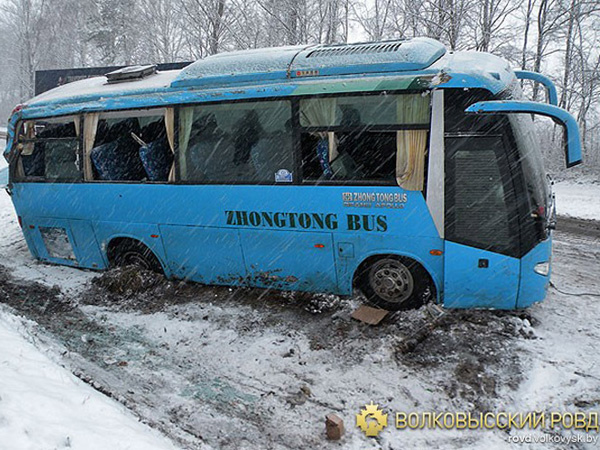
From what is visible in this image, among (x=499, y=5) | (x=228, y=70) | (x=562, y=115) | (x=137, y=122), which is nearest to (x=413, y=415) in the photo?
(x=562, y=115)

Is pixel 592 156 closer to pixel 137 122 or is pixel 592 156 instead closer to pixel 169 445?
pixel 137 122

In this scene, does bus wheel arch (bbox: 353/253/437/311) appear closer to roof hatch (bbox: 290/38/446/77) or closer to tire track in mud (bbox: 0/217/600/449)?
tire track in mud (bbox: 0/217/600/449)

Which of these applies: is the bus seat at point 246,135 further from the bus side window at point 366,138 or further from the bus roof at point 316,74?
the bus side window at point 366,138

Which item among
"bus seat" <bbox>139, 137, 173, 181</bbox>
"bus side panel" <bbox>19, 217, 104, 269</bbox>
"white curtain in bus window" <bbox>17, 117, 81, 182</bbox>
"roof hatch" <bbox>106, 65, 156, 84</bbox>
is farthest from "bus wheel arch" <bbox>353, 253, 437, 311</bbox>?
"white curtain in bus window" <bbox>17, 117, 81, 182</bbox>

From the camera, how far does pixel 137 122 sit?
698 centimetres

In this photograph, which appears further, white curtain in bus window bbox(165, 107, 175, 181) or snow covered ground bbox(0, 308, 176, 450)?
white curtain in bus window bbox(165, 107, 175, 181)

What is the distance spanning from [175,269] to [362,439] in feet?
13.3

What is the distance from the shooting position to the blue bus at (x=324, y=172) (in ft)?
16.5

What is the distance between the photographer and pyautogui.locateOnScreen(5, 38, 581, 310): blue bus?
5031 mm

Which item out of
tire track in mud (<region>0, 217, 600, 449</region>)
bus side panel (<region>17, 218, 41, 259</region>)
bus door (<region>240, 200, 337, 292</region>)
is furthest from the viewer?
bus side panel (<region>17, 218, 41, 259</region>)

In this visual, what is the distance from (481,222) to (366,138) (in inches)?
61.3

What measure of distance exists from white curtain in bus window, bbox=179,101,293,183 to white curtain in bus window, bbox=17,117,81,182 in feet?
6.89

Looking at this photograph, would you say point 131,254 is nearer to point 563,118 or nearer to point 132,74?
point 132,74

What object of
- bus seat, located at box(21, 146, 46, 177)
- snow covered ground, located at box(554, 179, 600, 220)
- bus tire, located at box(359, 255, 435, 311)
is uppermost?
bus seat, located at box(21, 146, 46, 177)
